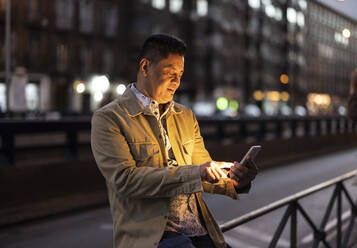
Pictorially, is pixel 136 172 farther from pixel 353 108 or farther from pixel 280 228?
pixel 353 108

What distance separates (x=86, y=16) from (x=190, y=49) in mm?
15494

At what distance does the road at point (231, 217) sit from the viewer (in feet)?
13.7

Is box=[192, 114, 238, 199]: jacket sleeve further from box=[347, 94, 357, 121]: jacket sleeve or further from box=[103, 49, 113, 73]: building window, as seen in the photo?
box=[103, 49, 113, 73]: building window

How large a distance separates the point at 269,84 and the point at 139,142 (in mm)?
76113

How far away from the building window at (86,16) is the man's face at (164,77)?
42829 millimetres

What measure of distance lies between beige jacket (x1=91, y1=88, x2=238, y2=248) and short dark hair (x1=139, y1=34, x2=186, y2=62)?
0.75ft

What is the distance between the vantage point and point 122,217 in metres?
2.22

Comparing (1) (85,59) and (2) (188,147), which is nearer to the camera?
(2) (188,147)

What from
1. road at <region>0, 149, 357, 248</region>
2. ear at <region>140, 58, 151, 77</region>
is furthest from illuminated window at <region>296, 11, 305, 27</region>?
ear at <region>140, 58, 151, 77</region>

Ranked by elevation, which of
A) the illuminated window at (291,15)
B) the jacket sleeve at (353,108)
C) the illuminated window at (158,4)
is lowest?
the jacket sleeve at (353,108)

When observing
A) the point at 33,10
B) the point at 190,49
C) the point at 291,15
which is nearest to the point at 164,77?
the point at 33,10

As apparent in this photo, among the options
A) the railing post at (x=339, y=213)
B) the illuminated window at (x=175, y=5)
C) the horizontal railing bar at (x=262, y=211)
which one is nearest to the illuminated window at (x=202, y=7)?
the illuminated window at (x=175, y=5)

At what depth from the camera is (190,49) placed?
55.6m

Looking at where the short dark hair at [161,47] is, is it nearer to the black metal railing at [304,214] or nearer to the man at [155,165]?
the man at [155,165]
